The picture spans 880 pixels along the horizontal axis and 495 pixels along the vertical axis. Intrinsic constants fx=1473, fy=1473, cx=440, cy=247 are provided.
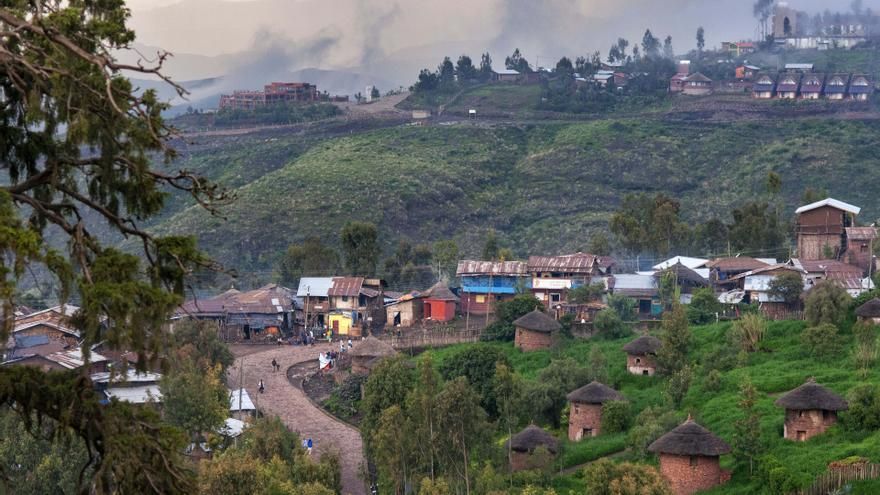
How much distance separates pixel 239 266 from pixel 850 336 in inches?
1762

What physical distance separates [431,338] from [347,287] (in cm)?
669

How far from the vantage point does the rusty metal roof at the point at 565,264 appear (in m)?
59.1

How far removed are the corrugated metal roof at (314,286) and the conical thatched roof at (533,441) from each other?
77.1ft

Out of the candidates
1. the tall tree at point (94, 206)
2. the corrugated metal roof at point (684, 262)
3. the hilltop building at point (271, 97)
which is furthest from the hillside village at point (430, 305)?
the hilltop building at point (271, 97)

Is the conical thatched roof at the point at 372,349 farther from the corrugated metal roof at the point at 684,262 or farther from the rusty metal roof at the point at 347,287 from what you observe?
the corrugated metal roof at the point at 684,262

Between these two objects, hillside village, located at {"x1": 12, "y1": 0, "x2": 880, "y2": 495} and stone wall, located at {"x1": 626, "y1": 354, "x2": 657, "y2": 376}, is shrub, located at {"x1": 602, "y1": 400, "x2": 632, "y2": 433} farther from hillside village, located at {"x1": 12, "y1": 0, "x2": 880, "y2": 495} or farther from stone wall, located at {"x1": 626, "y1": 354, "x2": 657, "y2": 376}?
stone wall, located at {"x1": 626, "y1": 354, "x2": 657, "y2": 376}

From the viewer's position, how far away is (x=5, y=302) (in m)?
9.22

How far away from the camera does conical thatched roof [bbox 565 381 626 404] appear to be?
3994 centimetres

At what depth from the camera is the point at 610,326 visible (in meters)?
50.1

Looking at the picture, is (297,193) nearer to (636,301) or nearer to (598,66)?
(636,301)

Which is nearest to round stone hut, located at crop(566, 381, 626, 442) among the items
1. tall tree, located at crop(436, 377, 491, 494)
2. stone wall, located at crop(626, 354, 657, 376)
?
stone wall, located at crop(626, 354, 657, 376)

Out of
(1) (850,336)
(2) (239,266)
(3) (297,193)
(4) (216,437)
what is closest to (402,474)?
(4) (216,437)

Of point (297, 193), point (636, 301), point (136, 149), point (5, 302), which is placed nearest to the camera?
point (5, 302)

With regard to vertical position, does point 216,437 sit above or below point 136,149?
below
